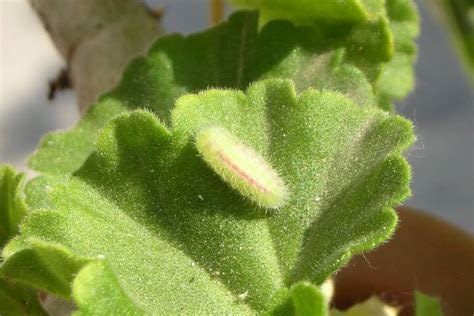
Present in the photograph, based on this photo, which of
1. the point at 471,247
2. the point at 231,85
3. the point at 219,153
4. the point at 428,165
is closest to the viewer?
the point at 219,153

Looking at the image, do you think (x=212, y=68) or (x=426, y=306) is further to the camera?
(x=212, y=68)

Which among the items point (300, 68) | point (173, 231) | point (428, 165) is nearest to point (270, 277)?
point (173, 231)

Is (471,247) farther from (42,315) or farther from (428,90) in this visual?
(428,90)

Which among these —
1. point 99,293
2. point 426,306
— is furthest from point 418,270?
point 99,293

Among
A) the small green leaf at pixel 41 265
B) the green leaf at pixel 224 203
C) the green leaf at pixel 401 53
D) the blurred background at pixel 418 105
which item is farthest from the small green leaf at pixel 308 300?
the blurred background at pixel 418 105

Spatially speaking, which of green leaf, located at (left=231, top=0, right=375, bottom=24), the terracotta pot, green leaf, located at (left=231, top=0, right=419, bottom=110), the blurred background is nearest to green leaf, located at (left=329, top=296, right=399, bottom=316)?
the terracotta pot

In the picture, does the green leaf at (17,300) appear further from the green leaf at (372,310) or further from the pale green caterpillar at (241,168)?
the green leaf at (372,310)

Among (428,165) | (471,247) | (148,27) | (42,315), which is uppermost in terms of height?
(148,27)

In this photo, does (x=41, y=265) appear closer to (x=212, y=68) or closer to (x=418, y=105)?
(x=212, y=68)
